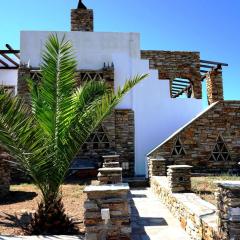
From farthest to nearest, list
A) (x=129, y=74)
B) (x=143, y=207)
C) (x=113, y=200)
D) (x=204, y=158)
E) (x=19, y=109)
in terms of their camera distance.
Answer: (x=129, y=74) < (x=204, y=158) < (x=143, y=207) < (x=19, y=109) < (x=113, y=200)

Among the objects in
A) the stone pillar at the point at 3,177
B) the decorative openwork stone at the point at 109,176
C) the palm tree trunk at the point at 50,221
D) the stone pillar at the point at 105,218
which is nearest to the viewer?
the stone pillar at the point at 105,218

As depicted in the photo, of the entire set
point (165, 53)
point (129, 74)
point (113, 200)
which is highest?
point (165, 53)

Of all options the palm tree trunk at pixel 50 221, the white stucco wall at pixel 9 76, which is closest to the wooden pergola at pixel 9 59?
the white stucco wall at pixel 9 76

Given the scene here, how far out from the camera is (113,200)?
5129 millimetres

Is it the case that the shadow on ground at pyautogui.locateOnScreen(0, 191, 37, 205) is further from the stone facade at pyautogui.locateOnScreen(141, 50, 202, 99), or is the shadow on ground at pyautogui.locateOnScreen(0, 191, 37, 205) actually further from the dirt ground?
the stone facade at pyautogui.locateOnScreen(141, 50, 202, 99)

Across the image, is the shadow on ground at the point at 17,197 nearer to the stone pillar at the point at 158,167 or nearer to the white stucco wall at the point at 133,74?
the stone pillar at the point at 158,167

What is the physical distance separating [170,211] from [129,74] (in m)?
10.5

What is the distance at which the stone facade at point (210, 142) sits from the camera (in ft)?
51.2

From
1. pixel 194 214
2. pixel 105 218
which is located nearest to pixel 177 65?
pixel 194 214

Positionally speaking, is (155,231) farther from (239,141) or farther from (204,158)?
(239,141)

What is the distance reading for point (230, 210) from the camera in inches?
176

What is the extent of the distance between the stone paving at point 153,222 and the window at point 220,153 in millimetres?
6189

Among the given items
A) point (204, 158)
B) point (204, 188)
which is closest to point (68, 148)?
point (204, 188)

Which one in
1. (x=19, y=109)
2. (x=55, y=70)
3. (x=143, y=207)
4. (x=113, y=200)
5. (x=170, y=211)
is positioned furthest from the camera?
(x=143, y=207)
